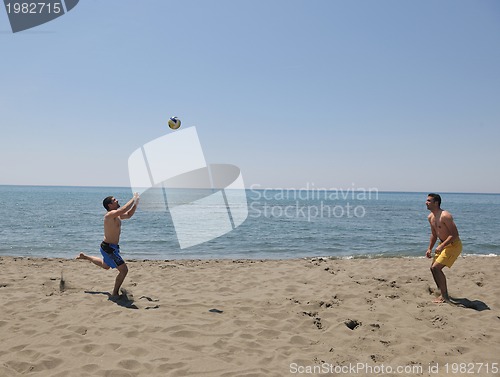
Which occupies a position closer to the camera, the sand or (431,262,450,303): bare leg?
the sand

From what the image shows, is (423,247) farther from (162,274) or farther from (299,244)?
(162,274)

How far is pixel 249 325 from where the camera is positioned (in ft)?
15.6

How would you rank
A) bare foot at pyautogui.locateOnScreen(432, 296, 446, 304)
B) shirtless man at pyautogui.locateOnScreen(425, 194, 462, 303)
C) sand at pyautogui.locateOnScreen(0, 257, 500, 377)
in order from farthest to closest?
shirtless man at pyautogui.locateOnScreen(425, 194, 462, 303) < bare foot at pyautogui.locateOnScreen(432, 296, 446, 304) < sand at pyautogui.locateOnScreen(0, 257, 500, 377)

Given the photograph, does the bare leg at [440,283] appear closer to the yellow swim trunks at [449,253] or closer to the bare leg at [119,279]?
the yellow swim trunks at [449,253]

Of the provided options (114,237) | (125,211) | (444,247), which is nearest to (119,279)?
(114,237)

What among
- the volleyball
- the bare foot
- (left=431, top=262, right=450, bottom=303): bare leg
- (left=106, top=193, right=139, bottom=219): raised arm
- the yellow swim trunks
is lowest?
the bare foot

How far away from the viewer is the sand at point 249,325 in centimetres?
362

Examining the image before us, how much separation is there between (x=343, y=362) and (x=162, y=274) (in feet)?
17.4

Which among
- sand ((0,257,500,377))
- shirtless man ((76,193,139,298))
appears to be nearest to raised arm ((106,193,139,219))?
shirtless man ((76,193,139,298))

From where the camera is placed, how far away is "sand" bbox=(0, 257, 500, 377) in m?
3.62

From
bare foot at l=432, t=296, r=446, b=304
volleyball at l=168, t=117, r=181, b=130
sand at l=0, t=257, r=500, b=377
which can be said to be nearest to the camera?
sand at l=0, t=257, r=500, b=377

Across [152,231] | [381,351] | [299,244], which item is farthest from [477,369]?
[152,231]

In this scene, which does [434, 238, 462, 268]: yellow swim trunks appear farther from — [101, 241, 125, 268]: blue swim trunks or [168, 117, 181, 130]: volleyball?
[168, 117, 181, 130]: volleyball

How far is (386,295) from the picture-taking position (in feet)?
20.2
